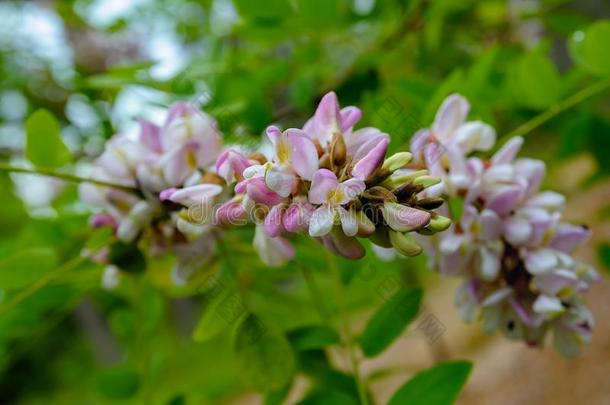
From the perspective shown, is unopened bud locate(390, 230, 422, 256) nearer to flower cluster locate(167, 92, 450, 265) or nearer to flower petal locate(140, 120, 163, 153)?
flower cluster locate(167, 92, 450, 265)

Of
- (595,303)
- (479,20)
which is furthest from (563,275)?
(595,303)

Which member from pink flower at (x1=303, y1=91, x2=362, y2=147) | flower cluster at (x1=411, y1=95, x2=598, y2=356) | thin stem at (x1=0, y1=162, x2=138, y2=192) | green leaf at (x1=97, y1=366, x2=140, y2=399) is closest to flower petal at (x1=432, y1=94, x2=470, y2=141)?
flower cluster at (x1=411, y1=95, x2=598, y2=356)

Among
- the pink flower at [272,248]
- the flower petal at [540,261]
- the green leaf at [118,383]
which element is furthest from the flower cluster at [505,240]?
the green leaf at [118,383]

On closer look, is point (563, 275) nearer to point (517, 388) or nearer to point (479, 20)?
point (479, 20)

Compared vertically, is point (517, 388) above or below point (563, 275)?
below

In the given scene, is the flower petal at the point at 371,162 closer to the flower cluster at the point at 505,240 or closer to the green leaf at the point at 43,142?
the flower cluster at the point at 505,240
